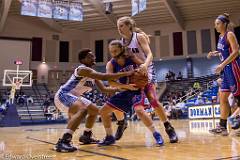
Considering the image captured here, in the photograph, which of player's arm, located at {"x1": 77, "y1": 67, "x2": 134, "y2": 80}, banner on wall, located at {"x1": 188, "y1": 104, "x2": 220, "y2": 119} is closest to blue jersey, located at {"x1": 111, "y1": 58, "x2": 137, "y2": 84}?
player's arm, located at {"x1": 77, "y1": 67, "x2": 134, "y2": 80}

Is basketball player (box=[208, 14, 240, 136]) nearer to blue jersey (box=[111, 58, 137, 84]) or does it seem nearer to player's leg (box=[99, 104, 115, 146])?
blue jersey (box=[111, 58, 137, 84])

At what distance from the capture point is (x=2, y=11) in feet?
66.3

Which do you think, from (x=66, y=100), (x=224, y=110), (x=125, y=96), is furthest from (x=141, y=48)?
(x=224, y=110)

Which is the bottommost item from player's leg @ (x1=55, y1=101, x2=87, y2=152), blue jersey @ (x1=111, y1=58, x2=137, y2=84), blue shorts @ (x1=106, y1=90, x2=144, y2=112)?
player's leg @ (x1=55, y1=101, x2=87, y2=152)

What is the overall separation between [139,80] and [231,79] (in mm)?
1426

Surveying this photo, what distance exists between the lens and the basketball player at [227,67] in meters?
3.78

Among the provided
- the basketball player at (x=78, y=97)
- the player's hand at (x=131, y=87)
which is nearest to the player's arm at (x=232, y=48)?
the player's hand at (x=131, y=87)

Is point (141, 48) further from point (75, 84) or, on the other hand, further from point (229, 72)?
point (229, 72)

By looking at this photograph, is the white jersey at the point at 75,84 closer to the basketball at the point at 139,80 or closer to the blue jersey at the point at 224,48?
the basketball at the point at 139,80

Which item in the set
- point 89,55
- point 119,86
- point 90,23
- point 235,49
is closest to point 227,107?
point 235,49

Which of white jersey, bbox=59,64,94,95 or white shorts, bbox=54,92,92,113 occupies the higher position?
white jersey, bbox=59,64,94,95

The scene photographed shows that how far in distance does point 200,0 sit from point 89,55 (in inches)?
738

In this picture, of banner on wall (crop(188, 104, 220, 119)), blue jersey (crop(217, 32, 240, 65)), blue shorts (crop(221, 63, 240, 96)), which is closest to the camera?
blue shorts (crop(221, 63, 240, 96))

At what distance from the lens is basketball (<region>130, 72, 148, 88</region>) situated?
304 cm
